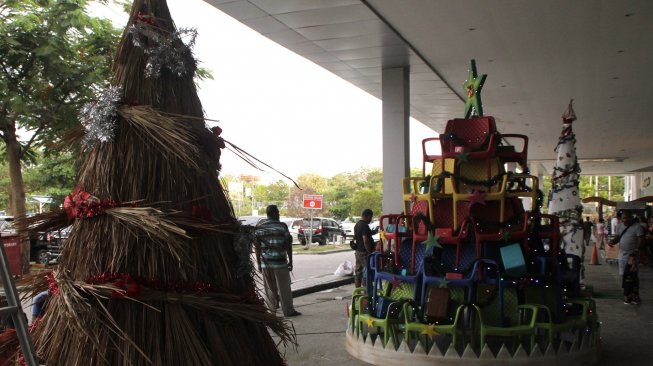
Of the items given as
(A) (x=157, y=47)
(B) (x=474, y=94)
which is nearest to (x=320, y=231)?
(B) (x=474, y=94)

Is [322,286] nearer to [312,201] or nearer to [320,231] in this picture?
[312,201]

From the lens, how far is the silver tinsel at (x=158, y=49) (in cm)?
236

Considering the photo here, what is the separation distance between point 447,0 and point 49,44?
20.1 feet

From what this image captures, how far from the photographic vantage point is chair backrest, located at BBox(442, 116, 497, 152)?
20.6 ft

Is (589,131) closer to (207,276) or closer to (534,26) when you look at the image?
(534,26)

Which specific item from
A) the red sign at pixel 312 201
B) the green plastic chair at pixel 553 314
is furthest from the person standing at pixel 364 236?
the red sign at pixel 312 201

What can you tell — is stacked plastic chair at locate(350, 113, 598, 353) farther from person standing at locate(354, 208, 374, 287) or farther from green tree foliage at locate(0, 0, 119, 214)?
green tree foliage at locate(0, 0, 119, 214)

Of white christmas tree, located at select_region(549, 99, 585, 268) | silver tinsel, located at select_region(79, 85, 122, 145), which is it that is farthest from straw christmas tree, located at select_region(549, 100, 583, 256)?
silver tinsel, located at select_region(79, 85, 122, 145)

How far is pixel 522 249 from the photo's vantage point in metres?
5.89

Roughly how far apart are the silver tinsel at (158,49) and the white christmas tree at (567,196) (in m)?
8.68

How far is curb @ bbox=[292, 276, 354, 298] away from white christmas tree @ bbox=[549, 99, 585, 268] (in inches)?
183

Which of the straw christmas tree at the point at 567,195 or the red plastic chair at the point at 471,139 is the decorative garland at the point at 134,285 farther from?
the straw christmas tree at the point at 567,195

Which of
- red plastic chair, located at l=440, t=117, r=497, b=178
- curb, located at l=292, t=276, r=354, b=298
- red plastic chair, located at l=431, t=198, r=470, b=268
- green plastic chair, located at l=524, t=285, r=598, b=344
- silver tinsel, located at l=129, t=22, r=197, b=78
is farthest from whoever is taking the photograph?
curb, located at l=292, t=276, r=354, b=298

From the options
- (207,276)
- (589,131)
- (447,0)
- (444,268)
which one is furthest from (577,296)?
(589,131)
